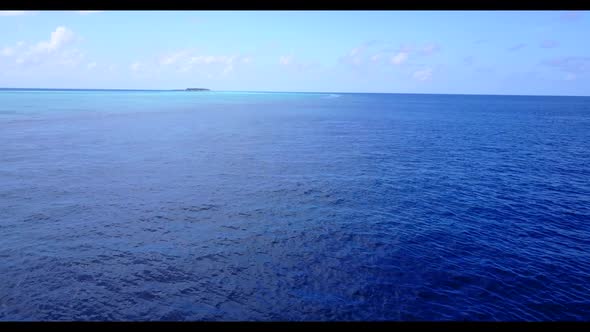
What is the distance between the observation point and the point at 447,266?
91.1 ft

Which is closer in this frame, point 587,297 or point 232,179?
point 587,297

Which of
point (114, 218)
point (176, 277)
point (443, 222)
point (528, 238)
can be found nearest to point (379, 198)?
point (443, 222)

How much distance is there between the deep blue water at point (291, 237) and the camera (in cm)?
2327

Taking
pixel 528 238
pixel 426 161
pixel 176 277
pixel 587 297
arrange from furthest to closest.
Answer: pixel 426 161 → pixel 528 238 → pixel 176 277 → pixel 587 297

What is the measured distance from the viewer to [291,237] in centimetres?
3250

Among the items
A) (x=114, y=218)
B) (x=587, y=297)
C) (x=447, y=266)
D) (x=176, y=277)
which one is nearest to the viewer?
(x=587, y=297)

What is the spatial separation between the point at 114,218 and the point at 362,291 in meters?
24.6

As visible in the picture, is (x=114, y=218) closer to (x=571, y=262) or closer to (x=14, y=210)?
(x=14, y=210)

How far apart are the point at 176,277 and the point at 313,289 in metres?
9.58

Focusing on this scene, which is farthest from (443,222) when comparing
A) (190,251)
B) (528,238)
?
(190,251)

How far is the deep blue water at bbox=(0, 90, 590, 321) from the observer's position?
2327 centimetres
